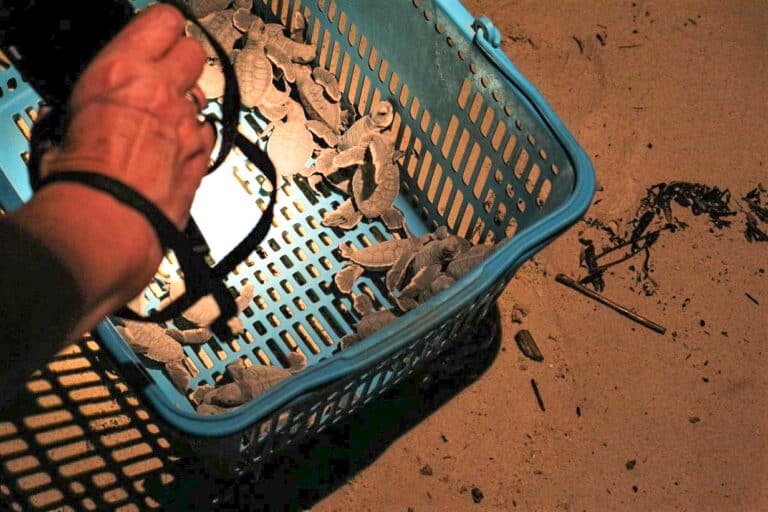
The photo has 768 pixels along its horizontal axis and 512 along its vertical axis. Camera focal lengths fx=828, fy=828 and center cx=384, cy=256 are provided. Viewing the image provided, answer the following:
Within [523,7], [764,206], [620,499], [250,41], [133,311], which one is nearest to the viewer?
[133,311]

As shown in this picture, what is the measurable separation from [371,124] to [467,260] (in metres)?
0.31

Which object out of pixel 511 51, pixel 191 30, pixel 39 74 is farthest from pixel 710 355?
pixel 39 74

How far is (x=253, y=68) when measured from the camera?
1.44 m

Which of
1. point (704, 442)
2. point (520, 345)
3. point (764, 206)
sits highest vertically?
point (520, 345)

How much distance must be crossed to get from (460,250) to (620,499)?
48cm

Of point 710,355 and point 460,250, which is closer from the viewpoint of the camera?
point 460,250

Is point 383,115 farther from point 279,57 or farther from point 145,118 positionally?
point 145,118

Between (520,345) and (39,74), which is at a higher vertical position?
(39,74)

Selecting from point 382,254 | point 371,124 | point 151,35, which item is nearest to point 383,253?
point 382,254

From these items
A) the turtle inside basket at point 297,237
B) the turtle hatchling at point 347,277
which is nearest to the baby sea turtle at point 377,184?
the turtle inside basket at point 297,237

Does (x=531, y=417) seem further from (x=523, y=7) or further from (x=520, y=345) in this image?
(x=523, y=7)

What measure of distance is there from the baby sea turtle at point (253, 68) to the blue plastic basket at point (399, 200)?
5 cm

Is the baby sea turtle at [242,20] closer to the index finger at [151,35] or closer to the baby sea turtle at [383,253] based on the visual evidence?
the baby sea turtle at [383,253]

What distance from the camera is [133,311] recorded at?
1229 millimetres
